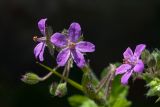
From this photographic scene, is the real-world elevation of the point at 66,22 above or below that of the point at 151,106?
above

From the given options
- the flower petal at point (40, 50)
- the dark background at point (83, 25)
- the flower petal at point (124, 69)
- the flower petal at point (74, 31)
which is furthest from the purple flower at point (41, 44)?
the dark background at point (83, 25)

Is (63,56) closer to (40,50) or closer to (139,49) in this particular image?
(40,50)

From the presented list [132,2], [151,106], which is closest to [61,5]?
[132,2]

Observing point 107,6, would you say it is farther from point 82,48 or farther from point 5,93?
point 82,48

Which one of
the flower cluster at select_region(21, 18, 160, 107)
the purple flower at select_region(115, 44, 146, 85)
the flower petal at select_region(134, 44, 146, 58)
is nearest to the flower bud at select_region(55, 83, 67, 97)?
the flower cluster at select_region(21, 18, 160, 107)

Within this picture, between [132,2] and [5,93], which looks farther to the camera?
[132,2]

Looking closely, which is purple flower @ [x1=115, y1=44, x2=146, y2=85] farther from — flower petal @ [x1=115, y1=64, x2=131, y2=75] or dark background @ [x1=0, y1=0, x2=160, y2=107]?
dark background @ [x1=0, y1=0, x2=160, y2=107]
